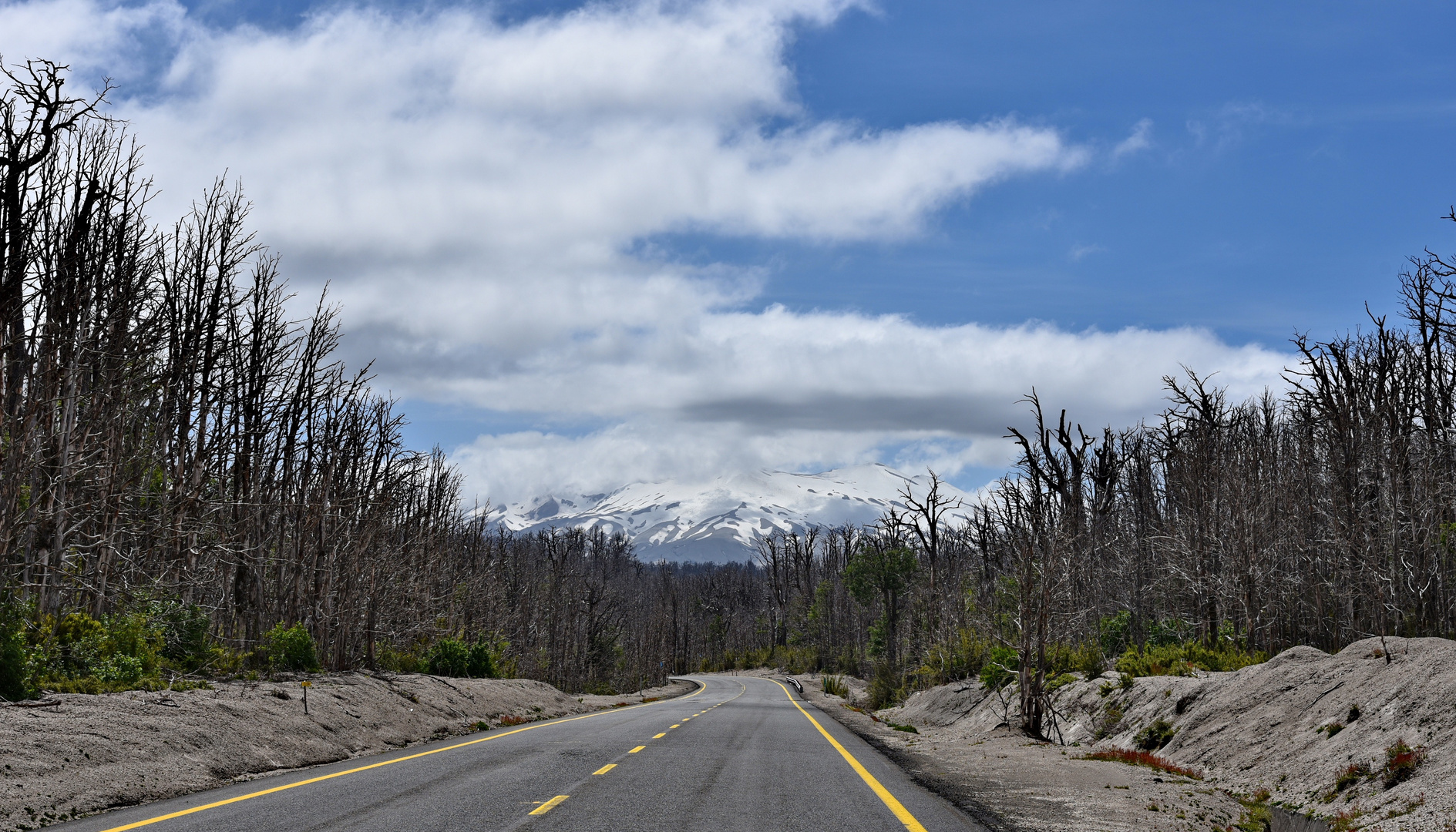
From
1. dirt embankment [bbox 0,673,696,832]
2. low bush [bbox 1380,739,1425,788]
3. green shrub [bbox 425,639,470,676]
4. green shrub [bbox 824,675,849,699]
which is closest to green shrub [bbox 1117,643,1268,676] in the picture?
low bush [bbox 1380,739,1425,788]

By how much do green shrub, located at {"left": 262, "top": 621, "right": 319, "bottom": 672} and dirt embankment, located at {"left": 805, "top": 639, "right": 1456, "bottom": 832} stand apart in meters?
12.8

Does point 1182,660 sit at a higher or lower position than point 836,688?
higher

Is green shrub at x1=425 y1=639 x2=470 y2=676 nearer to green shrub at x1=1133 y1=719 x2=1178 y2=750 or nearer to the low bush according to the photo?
green shrub at x1=1133 y1=719 x2=1178 y2=750

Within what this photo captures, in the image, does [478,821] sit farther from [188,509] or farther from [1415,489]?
[1415,489]

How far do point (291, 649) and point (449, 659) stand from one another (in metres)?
9.76

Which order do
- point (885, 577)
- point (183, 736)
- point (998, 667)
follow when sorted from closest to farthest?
point (183, 736) < point (998, 667) < point (885, 577)

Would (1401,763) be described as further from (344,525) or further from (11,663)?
(344,525)

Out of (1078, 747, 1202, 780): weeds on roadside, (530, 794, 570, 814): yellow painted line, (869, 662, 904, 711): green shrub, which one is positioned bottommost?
(869, 662, 904, 711): green shrub

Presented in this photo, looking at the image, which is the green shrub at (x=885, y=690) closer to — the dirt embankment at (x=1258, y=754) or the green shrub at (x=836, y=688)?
the green shrub at (x=836, y=688)

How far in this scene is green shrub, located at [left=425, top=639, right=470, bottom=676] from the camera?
3025cm

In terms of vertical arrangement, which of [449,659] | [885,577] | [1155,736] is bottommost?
[1155,736]

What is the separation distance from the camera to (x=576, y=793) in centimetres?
991

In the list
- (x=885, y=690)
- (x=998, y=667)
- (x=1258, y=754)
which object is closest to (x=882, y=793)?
(x=1258, y=754)

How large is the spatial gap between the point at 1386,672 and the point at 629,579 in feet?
528
